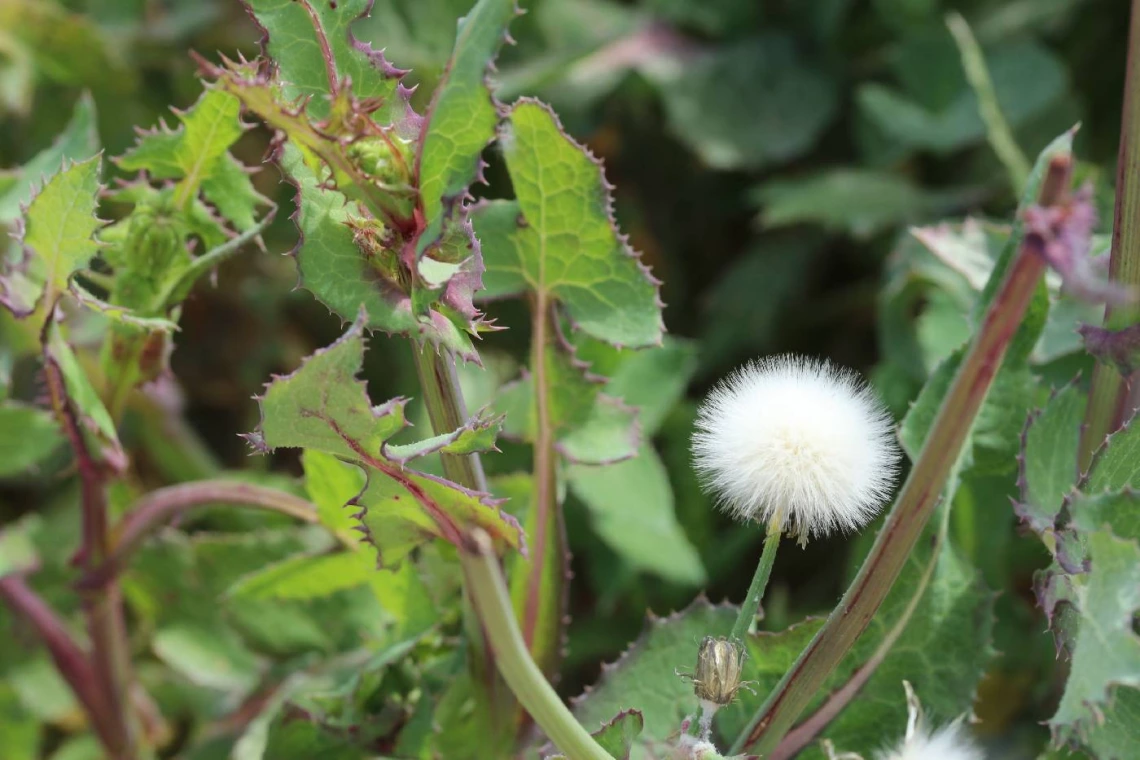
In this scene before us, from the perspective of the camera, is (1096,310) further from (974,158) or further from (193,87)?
(193,87)

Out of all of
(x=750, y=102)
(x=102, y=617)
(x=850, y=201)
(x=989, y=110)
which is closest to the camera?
(x=102, y=617)

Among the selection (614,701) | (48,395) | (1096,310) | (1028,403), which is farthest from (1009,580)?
(48,395)

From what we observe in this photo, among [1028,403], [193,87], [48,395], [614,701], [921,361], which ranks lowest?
[614,701]

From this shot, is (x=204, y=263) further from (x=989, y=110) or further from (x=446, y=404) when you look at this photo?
(x=989, y=110)

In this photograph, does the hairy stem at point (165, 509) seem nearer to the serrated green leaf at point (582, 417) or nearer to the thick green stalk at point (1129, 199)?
the serrated green leaf at point (582, 417)

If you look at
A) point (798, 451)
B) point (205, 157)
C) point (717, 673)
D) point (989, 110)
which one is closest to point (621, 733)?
point (717, 673)

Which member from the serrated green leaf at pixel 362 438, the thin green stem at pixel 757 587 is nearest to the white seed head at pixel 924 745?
the thin green stem at pixel 757 587

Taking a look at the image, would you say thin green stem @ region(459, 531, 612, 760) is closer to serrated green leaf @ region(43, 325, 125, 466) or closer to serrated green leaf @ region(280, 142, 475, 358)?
serrated green leaf @ region(280, 142, 475, 358)
